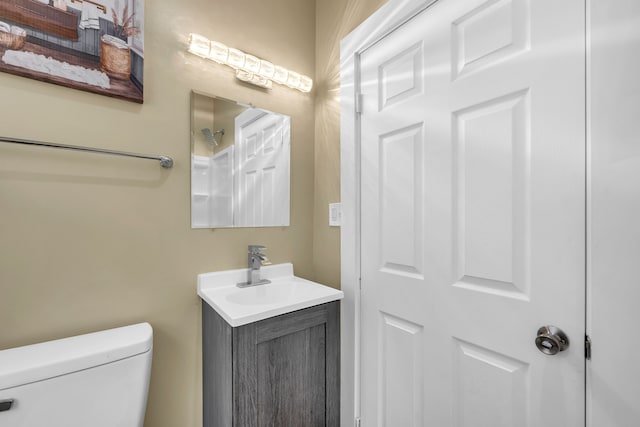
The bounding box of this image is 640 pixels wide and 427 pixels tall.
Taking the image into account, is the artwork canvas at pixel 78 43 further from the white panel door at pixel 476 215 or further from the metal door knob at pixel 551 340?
the metal door knob at pixel 551 340

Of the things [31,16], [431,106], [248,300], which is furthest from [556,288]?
[31,16]

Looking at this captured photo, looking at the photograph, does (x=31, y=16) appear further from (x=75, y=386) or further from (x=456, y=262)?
(x=456, y=262)

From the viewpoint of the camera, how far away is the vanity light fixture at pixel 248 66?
1.24 meters

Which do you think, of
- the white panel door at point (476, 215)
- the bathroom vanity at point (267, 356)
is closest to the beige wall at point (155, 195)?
the bathroom vanity at point (267, 356)

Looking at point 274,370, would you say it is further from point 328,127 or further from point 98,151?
point 328,127

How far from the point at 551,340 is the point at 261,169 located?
1.29 meters

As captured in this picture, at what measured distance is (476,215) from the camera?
909 millimetres

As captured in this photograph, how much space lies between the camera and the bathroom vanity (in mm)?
1000

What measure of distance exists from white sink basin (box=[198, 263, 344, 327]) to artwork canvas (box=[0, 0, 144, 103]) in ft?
2.73

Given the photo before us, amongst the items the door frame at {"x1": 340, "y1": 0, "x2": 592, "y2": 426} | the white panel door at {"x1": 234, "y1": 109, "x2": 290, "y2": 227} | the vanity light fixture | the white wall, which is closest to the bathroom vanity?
the door frame at {"x1": 340, "y1": 0, "x2": 592, "y2": 426}

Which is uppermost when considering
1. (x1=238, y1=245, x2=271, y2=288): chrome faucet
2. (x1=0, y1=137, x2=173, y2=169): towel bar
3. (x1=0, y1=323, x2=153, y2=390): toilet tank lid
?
(x1=0, y1=137, x2=173, y2=169): towel bar

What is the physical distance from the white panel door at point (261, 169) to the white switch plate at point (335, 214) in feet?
0.80

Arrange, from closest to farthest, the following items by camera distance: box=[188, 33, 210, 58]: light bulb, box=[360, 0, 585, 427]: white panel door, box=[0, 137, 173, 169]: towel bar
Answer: box=[360, 0, 585, 427]: white panel door → box=[0, 137, 173, 169]: towel bar → box=[188, 33, 210, 58]: light bulb

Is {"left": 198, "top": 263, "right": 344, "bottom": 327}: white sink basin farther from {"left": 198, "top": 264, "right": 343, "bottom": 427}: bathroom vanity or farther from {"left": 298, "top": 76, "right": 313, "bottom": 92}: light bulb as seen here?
{"left": 298, "top": 76, "right": 313, "bottom": 92}: light bulb
